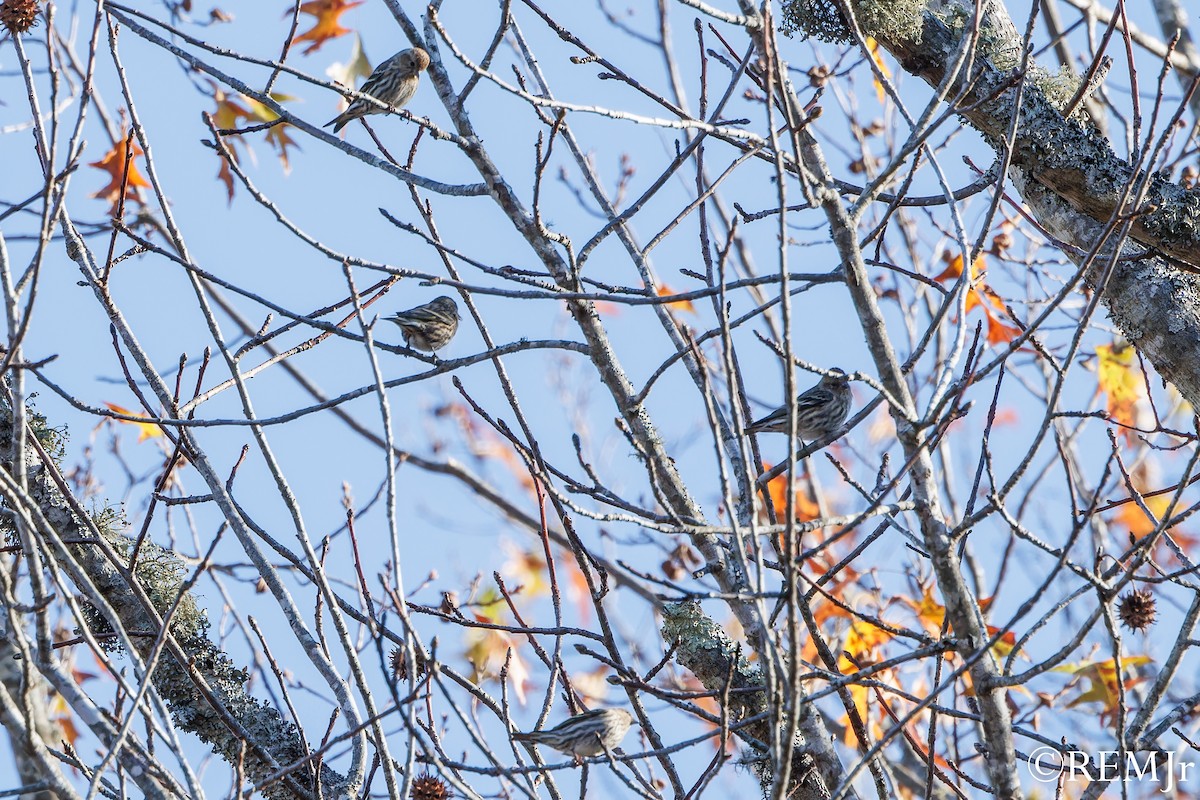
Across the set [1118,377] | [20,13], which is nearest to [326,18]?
[20,13]

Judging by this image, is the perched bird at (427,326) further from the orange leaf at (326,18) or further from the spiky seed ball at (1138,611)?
the spiky seed ball at (1138,611)

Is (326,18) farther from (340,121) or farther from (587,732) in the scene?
(587,732)

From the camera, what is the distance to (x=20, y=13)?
3.96m

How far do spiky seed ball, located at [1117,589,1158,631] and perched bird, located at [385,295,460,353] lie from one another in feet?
13.3

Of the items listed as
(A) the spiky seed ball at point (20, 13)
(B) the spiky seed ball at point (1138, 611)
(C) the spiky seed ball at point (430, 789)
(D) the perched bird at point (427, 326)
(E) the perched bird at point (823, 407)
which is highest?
(D) the perched bird at point (427, 326)

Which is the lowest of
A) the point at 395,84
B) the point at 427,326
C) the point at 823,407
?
the point at 823,407

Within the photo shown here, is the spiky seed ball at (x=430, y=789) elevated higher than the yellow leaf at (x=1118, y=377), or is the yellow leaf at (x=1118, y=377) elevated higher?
the yellow leaf at (x=1118, y=377)

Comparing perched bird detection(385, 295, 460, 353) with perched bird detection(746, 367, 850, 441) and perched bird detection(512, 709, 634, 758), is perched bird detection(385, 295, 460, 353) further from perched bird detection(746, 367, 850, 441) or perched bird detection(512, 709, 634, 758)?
perched bird detection(512, 709, 634, 758)

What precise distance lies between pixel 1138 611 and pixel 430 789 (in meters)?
2.36

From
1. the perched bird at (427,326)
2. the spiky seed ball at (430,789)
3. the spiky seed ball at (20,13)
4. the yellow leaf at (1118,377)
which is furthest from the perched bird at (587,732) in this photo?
the yellow leaf at (1118,377)

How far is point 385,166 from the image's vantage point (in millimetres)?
3488

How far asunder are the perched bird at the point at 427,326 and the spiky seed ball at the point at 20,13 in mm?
3013

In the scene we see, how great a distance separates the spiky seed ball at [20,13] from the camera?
3891 millimetres

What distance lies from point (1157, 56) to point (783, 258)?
5.40 meters
